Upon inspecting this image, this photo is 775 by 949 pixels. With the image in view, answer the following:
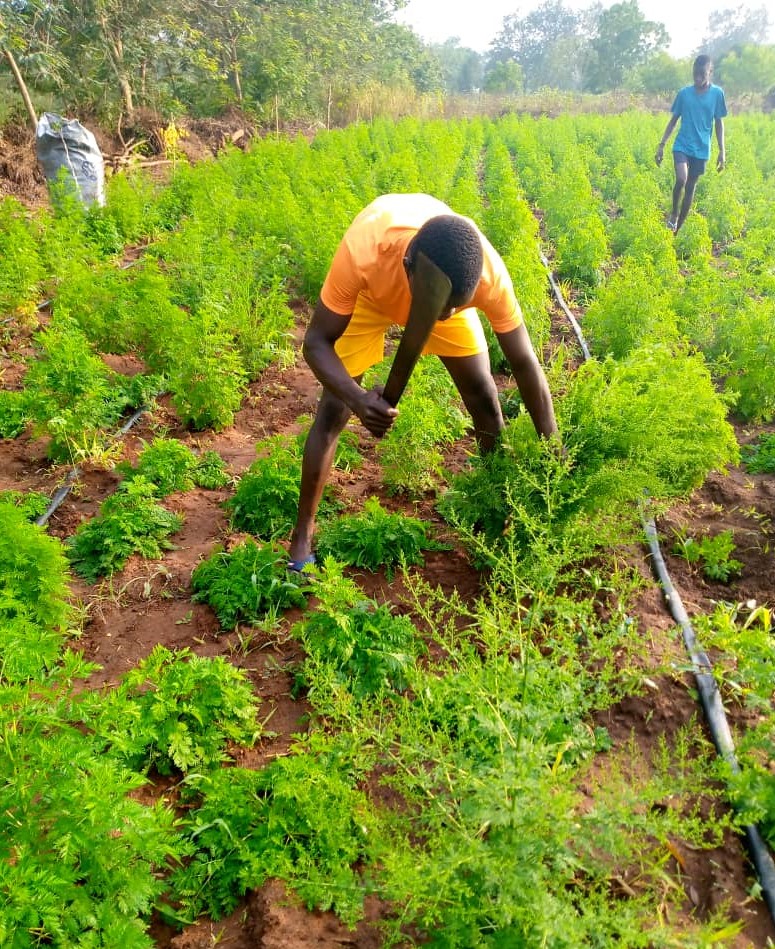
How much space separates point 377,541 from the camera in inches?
129

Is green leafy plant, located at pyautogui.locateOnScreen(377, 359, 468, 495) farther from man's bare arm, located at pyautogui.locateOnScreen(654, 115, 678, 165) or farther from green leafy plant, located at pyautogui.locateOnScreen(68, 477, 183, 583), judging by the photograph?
man's bare arm, located at pyautogui.locateOnScreen(654, 115, 678, 165)

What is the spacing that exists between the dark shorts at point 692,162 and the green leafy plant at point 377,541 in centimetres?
751

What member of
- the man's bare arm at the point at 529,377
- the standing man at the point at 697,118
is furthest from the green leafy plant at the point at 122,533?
the standing man at the point at 697,118

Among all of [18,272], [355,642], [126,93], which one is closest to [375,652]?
[355,642]

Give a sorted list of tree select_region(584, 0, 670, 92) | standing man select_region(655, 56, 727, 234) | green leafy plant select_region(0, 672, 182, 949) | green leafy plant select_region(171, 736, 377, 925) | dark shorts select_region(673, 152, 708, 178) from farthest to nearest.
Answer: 1. tree select_region(584, 0, 670, 92)
2. dark shorts select_region(673, 152, 708, 178)
3. standing man select_region(655, 56, 727, 234)
4. green leafy plant select_region(171, 736, 377, 925)
5. green leafy plant select_region(0, 672, 182, 949)

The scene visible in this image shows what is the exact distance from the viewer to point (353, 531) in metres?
3.37

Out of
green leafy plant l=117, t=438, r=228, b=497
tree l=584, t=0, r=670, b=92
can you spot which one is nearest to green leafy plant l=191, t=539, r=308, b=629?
green leafy plant l=117, t=438, r=228, b=497

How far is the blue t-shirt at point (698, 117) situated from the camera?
819 centimetres

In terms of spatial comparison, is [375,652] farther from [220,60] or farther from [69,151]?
[220,60]

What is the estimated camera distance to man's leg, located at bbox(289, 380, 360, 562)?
3.05 meters

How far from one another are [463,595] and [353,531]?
25.8 inches

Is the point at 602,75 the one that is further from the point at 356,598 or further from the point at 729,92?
the point at 356,598

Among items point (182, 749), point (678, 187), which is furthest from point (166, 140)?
point (182, 749)

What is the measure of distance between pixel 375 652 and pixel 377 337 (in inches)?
56.3
